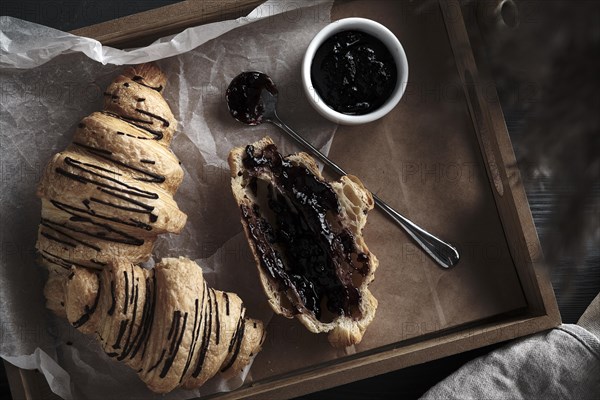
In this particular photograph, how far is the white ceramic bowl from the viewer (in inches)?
81.6

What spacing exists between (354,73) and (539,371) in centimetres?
117

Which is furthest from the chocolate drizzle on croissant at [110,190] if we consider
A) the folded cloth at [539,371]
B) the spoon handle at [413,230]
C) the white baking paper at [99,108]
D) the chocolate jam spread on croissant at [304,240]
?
the folded cloth at [539,371]

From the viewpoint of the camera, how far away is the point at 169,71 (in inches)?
86.7

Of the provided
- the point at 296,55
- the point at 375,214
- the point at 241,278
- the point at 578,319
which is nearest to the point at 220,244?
the point at 241,278

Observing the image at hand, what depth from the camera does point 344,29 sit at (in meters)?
2.10

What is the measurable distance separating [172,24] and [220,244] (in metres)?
0.75

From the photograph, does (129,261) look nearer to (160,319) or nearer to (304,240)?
(160,319)

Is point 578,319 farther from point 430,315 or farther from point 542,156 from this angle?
point 542,156

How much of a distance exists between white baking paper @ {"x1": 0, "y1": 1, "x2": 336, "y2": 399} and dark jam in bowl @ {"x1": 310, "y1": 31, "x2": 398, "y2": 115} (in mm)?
138

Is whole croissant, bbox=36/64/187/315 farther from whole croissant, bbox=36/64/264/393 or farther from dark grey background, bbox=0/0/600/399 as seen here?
dark grey background, bbox=0/0/600/399

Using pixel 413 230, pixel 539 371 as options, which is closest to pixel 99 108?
pixel 413 230

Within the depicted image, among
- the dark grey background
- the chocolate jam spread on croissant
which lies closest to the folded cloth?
the dark grey background

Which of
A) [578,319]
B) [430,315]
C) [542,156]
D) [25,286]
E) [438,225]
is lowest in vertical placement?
[578,319]

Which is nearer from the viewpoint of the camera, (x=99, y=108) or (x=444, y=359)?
(x=99, y=108)
